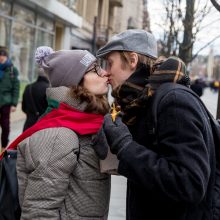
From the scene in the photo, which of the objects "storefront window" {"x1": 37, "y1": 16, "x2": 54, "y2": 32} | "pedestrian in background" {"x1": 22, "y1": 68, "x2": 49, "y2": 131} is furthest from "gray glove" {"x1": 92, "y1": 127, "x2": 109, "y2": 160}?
"storefront window" {"x1": 37, "y1": 16, "x2": 54, "y2": 32}

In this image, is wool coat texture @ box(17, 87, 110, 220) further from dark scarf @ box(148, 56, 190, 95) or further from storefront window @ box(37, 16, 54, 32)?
storefront window @ box(37, 16, 54, 32)

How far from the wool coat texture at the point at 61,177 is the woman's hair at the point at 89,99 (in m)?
0.03

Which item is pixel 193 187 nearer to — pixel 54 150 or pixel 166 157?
pixel 166 157

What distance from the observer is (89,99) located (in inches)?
87.9

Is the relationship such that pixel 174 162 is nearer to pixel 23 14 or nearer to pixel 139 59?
pixel 139 59

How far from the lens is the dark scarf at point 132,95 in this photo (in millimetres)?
1906

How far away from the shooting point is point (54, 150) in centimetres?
204

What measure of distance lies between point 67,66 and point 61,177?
24.4 inches

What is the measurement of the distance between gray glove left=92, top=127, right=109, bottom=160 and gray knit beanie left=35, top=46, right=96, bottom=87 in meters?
0.45

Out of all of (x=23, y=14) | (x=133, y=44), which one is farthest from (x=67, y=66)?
(x=23, y=14)

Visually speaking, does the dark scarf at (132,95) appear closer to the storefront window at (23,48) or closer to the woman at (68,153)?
the woman at (68,153)

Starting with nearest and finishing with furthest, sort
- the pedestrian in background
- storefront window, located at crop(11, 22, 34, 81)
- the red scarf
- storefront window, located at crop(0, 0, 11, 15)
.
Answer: the red scarf → the pedestrian in background → storefront window, located at crop(0, 0, 11, 15) → storefront window, located at crop(11, 22, 34, 81)

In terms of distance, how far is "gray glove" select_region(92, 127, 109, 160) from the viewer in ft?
6.28

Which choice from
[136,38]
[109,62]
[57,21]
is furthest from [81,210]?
[57,21]
